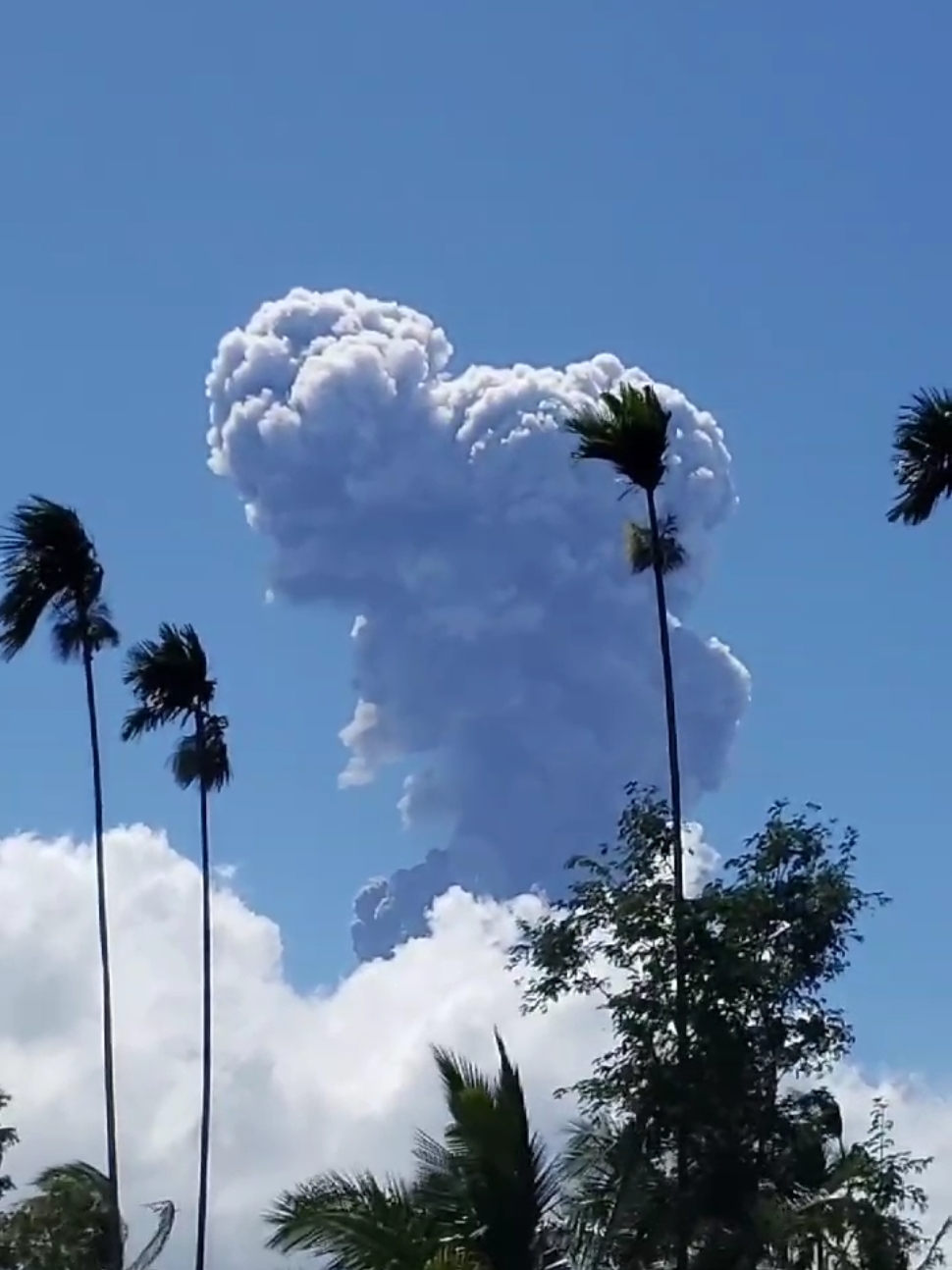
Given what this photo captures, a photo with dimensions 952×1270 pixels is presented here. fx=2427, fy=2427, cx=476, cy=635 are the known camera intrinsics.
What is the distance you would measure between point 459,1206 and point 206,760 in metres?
26.5

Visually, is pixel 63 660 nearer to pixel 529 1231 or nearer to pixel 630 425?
pixel 630 425

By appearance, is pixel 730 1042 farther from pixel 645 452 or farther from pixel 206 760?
pixel 206 760

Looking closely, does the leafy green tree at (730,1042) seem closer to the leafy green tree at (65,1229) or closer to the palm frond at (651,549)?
the palm frond at (651,549)

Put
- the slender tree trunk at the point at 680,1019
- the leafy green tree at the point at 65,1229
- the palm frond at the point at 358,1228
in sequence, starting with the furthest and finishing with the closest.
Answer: the leafy green tree at the point at 65,1229, the slender tree trunk at the point at 680,1019, the palm frond at the point at 358,1228

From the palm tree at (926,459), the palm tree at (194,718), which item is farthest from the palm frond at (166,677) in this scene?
the palm tree at (926,459)

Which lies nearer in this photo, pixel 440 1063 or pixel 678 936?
pixel 440 1063

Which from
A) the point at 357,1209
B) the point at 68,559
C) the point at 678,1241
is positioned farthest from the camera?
the point at 68,559

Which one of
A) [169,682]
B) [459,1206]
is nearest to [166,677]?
[169,682]

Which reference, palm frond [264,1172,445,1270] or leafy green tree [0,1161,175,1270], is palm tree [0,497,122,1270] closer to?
leafy green tree [0,1161,175,1270]

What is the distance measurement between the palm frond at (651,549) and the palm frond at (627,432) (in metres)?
3.91

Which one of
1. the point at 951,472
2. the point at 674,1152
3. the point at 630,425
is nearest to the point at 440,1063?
the point at 951,472

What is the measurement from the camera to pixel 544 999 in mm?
28234

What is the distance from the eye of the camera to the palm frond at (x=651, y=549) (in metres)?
33.2

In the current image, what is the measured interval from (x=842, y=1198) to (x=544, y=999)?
4.16 metres
